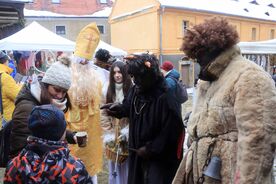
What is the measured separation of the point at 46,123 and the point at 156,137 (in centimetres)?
123

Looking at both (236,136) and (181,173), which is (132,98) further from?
(236,136)

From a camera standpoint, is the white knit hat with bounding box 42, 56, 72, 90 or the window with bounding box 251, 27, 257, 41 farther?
the window with bounding box 251, 27, 257, 41

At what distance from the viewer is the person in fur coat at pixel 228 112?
171 cm

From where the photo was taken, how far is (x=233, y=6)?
96.5 feet

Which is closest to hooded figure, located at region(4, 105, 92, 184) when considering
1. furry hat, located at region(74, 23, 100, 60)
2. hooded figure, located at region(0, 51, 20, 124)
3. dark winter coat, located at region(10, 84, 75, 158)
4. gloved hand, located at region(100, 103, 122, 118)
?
dark winter coat, located at region(10, 84, 75, 158)

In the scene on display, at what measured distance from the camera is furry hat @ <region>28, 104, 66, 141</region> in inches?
68.7

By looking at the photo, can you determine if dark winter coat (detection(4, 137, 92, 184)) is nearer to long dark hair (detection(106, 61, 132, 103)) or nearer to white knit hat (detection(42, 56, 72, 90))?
white knit hat (detection(42, 56, 72, 90))

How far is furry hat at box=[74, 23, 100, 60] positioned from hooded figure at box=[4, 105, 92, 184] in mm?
2111

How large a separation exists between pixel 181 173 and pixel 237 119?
70 centimetres

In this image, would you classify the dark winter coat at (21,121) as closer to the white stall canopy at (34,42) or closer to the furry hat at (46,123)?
the furry hat at (46,123)

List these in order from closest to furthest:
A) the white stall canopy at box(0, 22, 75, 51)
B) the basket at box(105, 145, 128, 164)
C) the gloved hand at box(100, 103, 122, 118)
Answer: the gloved hand at box(100, 103, 122, 118) < the basket at box(105, 145, 128, 164) < the white stall canopy at box(0, 22, 75, 51)

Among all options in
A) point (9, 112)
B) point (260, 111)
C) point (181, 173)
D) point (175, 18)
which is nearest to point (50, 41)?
point (9, 112)

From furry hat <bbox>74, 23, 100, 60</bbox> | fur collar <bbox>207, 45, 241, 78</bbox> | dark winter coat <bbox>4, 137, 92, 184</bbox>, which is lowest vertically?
dark winter coat <bbox>4, 137, 92, 184</bbox>

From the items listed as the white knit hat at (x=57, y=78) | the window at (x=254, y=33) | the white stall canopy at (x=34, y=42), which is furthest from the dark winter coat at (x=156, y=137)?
the window at (x=254, y=33)
